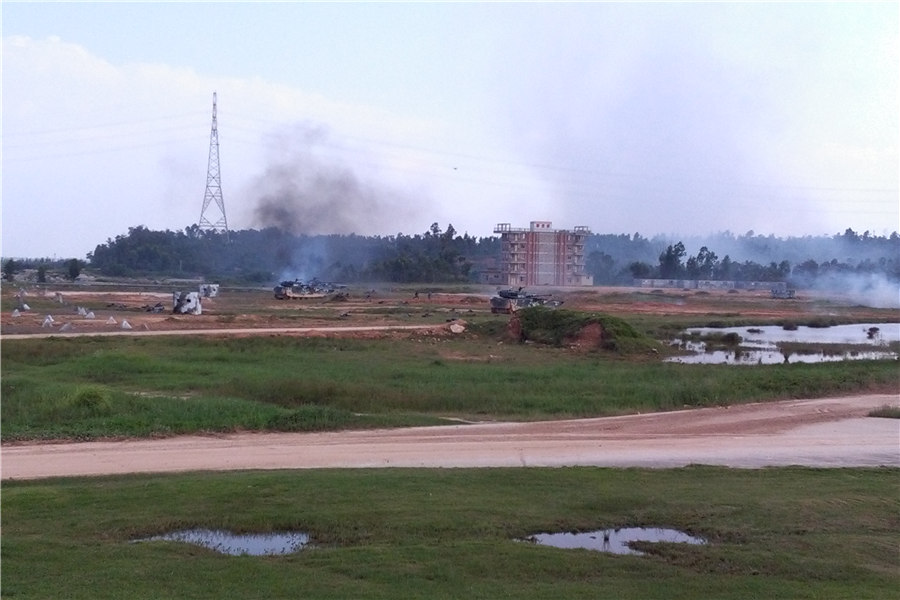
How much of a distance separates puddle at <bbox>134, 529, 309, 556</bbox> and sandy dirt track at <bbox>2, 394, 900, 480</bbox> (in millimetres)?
5721

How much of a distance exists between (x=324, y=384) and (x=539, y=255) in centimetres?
10937

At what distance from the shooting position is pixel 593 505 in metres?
14.6

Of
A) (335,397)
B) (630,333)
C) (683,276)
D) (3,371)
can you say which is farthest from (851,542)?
(683,276)

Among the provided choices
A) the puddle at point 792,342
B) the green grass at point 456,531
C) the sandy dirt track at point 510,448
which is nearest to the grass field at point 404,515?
the green grass at point 456,531

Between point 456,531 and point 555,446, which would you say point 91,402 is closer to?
point 555,446

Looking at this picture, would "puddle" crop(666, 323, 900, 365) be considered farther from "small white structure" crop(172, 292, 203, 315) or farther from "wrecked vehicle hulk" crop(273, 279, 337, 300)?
"wrecked vehicle hulk" crop(273, 279, 337, 300)

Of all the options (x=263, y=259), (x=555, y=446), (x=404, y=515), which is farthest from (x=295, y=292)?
(x=404, y=515)

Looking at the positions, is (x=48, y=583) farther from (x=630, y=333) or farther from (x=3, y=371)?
(x=630, y=333)

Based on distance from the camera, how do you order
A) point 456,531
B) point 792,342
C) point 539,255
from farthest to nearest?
point 539,255 → point 792,342 → point 456,531

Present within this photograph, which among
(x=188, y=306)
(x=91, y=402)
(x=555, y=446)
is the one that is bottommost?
(x=555, y=446)

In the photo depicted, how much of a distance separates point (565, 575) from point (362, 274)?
129m

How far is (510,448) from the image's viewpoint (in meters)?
21.5

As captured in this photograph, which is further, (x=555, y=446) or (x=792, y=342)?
(x=792, y=342)

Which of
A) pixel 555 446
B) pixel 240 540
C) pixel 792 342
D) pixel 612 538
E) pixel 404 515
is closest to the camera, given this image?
pixel 240 540
